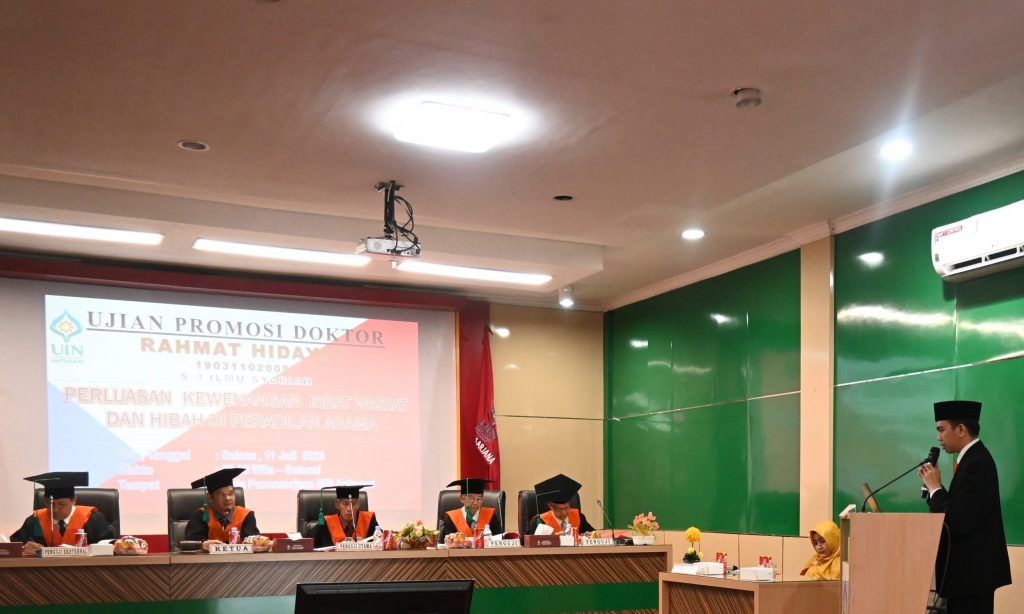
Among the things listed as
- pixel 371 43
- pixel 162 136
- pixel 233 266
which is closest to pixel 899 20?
pixel 371 43

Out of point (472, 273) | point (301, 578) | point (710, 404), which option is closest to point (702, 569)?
point (301, 578)

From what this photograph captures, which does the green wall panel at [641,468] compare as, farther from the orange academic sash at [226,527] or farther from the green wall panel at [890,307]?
the orange academic sash at [226,527]

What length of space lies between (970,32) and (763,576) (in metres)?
2.55

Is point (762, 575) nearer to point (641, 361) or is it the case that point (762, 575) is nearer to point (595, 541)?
Result: point (595, 541)

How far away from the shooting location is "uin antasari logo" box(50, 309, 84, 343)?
7594 mm

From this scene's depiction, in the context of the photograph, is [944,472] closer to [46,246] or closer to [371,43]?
[371,43]

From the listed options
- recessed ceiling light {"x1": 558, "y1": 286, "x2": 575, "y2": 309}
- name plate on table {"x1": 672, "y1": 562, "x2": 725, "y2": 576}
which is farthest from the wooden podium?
recessed ceiling light {"x1": 558, "y1": 286, "x2": 575, "y2": 309}

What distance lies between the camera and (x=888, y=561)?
4449 mm

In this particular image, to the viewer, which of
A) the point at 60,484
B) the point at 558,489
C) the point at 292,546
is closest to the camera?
the point at 292,546

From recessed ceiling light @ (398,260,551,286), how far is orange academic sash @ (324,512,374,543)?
1897mm

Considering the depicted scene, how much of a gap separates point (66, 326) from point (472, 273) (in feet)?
10.3

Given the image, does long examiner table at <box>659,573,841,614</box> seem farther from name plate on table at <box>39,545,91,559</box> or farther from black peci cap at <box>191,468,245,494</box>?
name plate on table at <box>39,545,91,559</box>

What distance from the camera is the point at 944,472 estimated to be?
6090 millimetres

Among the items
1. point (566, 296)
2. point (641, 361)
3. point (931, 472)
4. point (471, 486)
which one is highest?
point (566, 296)
